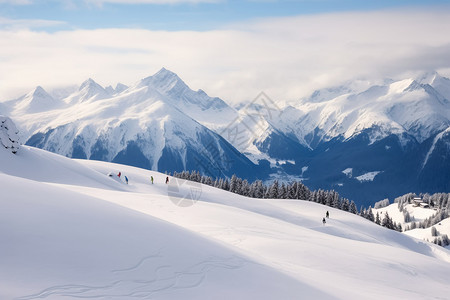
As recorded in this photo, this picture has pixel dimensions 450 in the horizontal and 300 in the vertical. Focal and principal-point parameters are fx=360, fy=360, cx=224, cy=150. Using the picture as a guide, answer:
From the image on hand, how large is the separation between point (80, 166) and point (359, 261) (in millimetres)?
44817

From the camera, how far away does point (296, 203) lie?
239 ft

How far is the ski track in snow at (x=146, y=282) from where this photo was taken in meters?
10.4

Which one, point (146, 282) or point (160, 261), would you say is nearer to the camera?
point (146, 282)

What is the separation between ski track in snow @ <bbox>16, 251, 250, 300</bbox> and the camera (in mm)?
10383

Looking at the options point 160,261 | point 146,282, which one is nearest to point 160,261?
point 160,261

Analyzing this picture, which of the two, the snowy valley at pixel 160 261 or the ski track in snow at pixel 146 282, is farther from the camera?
the snowy valley at pixel 160 261

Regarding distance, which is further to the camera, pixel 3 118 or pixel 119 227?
pixel 3 118

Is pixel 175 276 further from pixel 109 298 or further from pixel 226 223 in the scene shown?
pixel 226 223

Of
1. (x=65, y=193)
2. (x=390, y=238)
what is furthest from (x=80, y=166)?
(x=390, y=238)

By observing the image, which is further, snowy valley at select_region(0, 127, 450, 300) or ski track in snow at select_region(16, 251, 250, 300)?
snowy valley at select_region(0, 127, 450, 300)

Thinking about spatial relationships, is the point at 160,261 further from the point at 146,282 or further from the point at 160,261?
the point at 146,282

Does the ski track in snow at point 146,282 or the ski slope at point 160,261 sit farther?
the ski slope at point 160,261

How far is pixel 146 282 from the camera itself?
12.2m

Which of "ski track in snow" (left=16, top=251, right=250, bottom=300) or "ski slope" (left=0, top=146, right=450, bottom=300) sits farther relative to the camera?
"ski slope" (left=0, top=146, right=450, bottom=300)
